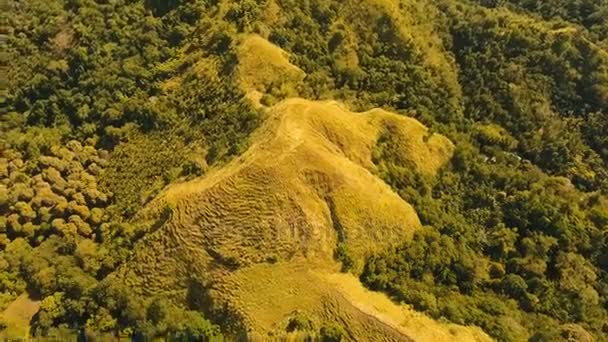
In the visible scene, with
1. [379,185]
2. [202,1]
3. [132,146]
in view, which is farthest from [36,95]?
[379,185]

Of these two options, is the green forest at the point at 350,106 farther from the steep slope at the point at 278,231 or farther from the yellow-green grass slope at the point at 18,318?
the steep slope at the point at 278,231

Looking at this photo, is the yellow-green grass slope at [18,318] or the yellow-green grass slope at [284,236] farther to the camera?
the yellow-green grass slope at [18,318]

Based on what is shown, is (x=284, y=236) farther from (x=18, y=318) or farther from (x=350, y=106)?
(x=18, y=318)

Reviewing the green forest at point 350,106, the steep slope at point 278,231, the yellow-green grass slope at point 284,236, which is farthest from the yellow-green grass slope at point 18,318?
the steep slope at point 278,231

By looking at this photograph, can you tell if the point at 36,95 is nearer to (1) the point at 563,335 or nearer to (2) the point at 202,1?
(2) the point at 202,1

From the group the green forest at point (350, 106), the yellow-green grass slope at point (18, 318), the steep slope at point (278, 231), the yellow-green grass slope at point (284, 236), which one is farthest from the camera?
the green forest at point (350, 106)

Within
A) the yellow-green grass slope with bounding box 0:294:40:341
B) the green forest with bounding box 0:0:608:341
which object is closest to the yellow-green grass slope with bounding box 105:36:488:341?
the green forest with bounding box 0:0:608:341
